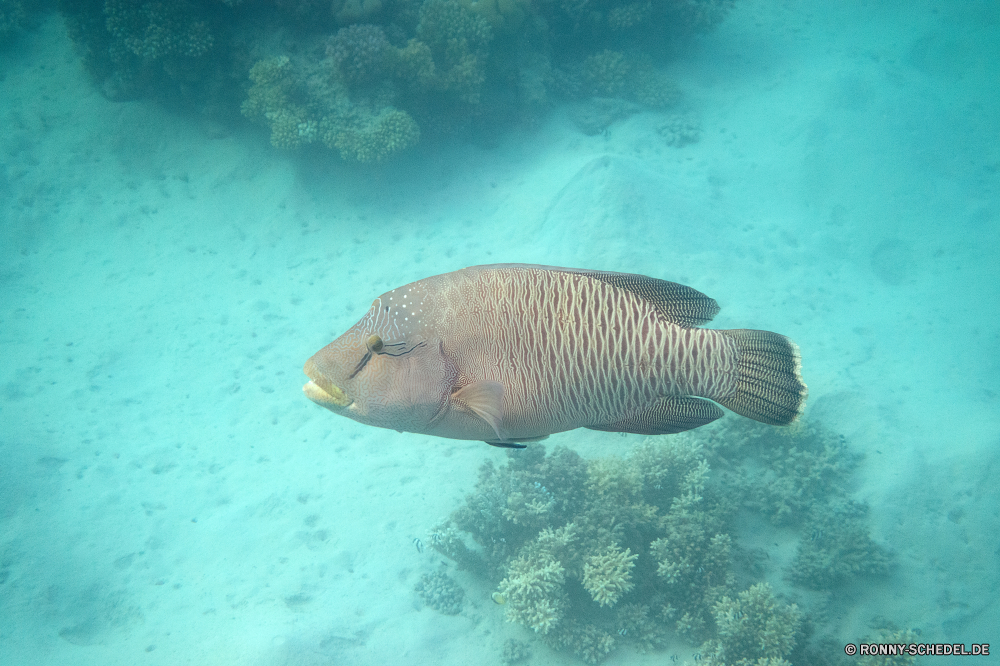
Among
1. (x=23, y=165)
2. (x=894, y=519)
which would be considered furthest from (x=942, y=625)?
(x=23, y=165)

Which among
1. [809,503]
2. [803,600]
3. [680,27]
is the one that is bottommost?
[803,600]

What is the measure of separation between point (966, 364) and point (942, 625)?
6465 mm

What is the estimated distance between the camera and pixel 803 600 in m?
5.56

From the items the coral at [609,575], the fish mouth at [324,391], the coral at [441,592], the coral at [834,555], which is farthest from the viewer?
the coral at [441,592]

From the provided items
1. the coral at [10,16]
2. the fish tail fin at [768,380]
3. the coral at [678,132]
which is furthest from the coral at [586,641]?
the coral at [10,16]

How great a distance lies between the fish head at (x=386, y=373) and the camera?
172cm

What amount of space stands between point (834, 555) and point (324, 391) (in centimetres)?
675

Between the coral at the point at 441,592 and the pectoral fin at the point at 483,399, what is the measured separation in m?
5.34

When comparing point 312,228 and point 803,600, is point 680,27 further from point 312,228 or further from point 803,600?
point 803,600

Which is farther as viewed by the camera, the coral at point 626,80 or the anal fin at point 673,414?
the coral at point 626,80

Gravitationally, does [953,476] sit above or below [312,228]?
below

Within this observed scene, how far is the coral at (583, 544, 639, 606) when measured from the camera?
5.20 meters

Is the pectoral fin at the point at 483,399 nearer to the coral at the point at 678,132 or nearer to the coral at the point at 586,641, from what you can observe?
the coral at the point at 586,641

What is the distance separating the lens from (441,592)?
20.2 feet
